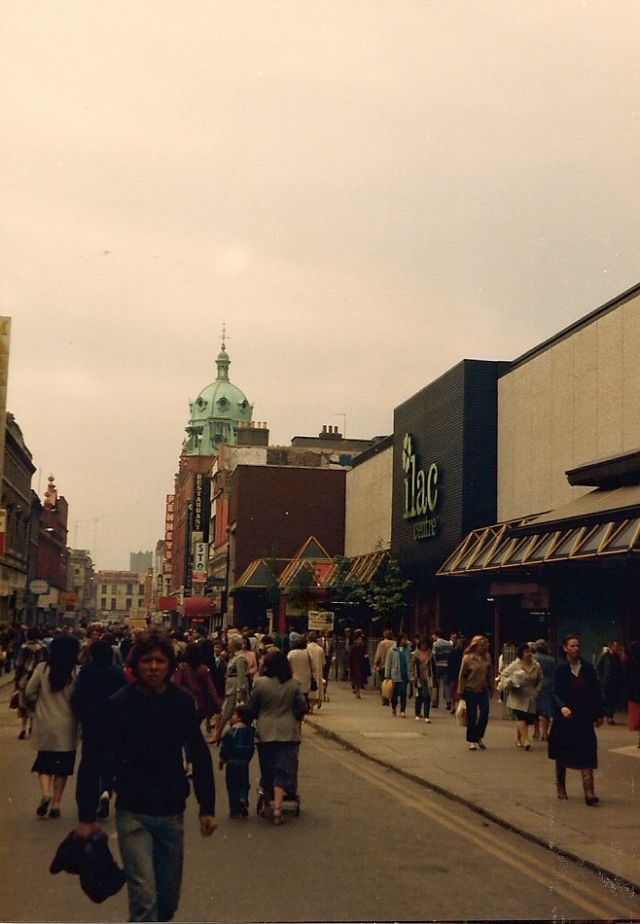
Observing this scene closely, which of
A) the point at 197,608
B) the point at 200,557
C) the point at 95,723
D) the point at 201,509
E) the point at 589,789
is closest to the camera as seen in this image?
the point at 95,723

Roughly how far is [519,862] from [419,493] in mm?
30849

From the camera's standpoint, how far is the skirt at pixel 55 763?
11.6m

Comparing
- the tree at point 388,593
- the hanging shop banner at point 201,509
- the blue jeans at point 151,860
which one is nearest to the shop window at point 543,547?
the tree at point 388,593

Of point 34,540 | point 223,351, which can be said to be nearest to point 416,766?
point 34,540

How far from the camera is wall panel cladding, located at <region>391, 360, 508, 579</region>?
34.9 meters

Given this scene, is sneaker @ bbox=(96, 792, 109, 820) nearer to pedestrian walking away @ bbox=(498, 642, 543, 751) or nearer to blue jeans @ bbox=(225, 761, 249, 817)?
blue jeans @ bbox=(225, 761, 249, 817)

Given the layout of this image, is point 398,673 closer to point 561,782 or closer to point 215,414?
point 561,782

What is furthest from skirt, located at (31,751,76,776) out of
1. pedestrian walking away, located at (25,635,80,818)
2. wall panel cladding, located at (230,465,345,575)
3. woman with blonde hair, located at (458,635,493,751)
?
wall panel cladding, located at (230,465,345,575)

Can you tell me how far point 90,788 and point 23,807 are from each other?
6.81 metres

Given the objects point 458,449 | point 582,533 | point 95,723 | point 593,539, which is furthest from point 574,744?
point 458,449

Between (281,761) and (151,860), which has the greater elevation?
(151,860)

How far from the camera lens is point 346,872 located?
891 centimetres

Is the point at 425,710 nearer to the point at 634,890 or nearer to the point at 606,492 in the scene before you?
the point at 606,492

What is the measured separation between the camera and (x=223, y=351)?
167000 mm
